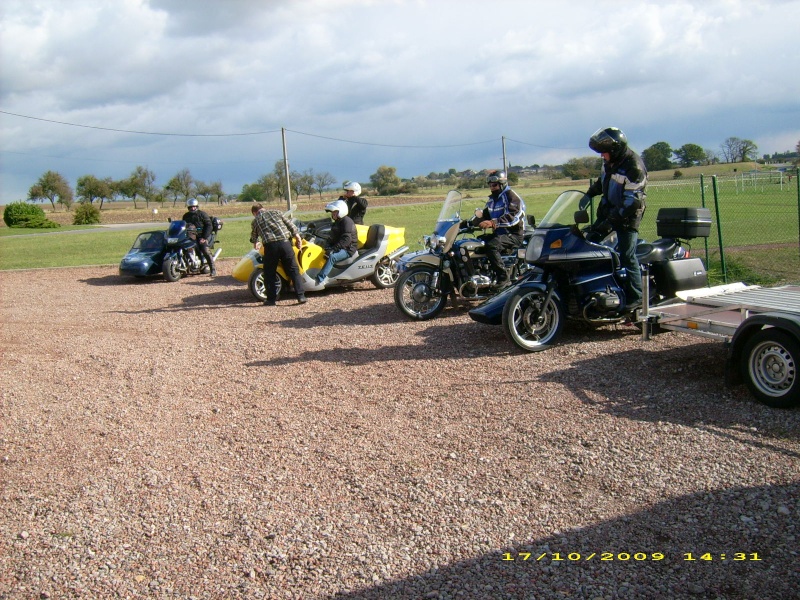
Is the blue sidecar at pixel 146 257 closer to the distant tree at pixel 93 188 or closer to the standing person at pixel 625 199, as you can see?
the standing person at pixel 625 199

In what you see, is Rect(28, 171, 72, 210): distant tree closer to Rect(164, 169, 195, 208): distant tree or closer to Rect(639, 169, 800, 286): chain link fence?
Rect(164, 169, 195, 208): distant tree

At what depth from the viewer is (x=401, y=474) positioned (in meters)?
4.72

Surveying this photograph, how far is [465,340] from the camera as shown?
8.34 metres

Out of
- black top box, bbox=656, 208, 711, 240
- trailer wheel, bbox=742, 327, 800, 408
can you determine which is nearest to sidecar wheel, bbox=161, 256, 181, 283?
black top box, bbox=656, 208, 711, 240

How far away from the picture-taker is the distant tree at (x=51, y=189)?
3780 inches

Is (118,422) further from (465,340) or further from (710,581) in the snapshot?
(710,581)

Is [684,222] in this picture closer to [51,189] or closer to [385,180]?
[385,180]

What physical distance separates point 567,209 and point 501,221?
81.6 inches

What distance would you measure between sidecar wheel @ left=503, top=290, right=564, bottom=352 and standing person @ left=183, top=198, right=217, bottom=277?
1035 centimetres

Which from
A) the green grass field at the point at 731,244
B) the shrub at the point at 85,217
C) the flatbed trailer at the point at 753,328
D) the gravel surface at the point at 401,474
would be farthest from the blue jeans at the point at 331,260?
the shrub at the point at 85,217

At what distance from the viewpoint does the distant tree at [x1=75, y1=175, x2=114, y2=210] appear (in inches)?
3752

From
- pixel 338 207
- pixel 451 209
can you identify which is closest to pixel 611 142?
pixel 451 209

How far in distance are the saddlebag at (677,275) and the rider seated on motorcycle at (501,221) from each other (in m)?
2.55

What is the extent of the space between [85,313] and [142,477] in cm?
813
